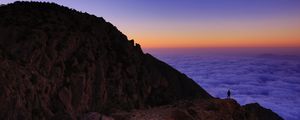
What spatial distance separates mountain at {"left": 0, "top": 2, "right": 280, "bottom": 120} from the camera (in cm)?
2589

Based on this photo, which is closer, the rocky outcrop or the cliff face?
the cliff face

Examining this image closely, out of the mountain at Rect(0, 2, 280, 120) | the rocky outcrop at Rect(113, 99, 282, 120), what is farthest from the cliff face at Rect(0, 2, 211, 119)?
the rocky outcrop at Rect(113, 99, 282, 120)

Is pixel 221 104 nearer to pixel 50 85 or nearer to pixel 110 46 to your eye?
pixel 110 46

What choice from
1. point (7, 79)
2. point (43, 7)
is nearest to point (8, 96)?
point (7, 79)

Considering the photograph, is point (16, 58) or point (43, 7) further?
point (43, 7)

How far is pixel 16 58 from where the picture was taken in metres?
28.2

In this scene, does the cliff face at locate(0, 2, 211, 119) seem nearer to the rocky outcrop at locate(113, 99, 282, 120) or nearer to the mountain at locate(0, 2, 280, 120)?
the mountain at locate(0, 2, 280, 120)

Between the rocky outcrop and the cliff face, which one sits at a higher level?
the cliff face

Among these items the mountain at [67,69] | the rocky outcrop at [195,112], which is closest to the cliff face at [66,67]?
the mountain at [67,69]

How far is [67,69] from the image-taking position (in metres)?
32.5

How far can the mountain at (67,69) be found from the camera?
2589 cm

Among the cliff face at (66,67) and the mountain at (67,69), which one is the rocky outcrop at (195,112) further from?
the cliff face at (66,67)

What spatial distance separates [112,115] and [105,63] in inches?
307

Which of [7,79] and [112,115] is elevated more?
[7,79]
